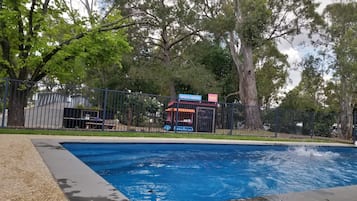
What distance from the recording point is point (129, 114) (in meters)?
12.3

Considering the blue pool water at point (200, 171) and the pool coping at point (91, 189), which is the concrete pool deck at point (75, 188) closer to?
the pool coping at point (91, 189)

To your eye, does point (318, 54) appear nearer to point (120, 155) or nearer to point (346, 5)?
point (346, 5)

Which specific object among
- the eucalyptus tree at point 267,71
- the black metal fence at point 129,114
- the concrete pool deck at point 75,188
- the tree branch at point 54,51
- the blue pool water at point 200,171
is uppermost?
the eucalyptus tree at point 267,71

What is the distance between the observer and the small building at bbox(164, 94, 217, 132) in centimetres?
1387

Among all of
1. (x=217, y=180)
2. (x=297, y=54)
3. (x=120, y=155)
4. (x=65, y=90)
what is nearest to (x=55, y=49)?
(x=65, y=90)

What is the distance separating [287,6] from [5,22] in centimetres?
1582

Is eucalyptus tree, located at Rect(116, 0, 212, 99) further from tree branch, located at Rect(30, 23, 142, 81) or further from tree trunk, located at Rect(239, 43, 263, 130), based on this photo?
tree branch, located at Rect(30, 23, 142, 81)

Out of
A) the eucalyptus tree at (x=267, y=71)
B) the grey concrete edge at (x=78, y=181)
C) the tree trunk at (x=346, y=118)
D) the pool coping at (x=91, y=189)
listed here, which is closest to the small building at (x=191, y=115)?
the tree trunk at (x=346, y=118)

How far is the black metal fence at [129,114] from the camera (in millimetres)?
10511

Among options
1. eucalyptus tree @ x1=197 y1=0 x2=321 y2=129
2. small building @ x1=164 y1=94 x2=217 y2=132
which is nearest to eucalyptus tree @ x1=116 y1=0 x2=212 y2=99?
eucalyptus tree @ x1=197 y1=0 x2=321 y2=129

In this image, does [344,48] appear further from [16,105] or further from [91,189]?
[91,189]

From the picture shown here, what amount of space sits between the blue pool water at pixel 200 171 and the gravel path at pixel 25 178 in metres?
1.16

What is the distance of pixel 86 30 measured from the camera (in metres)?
10.3

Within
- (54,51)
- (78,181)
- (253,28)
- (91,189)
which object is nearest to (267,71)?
(253,28)
